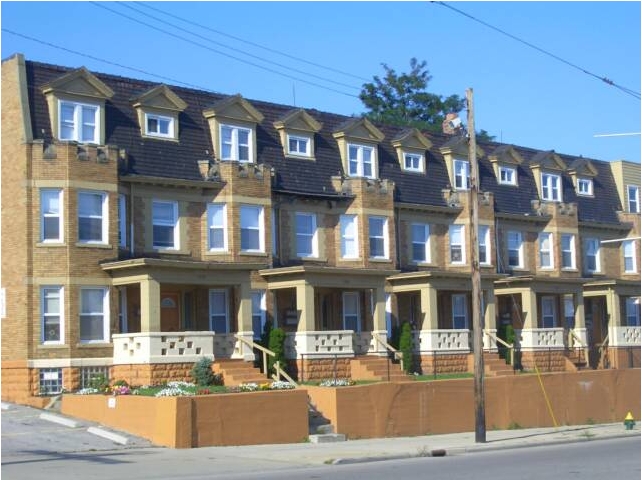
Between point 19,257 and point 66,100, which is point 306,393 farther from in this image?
point 66,100

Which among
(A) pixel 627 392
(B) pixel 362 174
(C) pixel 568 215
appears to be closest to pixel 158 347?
(B) pixel 362 174

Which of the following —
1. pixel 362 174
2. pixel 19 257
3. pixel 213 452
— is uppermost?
pixel 362 174

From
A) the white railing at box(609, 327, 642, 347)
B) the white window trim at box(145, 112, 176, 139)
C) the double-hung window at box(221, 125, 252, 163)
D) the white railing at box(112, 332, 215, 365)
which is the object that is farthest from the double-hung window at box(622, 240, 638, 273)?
the white railing at box(112, 332, 215, 365)

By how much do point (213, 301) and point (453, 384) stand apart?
840 centimetres

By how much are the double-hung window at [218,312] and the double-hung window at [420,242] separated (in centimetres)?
962

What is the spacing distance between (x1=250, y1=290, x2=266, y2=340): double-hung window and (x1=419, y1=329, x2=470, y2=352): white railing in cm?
663

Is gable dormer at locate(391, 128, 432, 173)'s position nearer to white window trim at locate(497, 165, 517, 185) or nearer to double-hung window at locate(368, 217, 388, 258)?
double-hung window at locate(368, 217, 388, 258)

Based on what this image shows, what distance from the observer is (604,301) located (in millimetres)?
50375

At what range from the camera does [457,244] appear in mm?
43438

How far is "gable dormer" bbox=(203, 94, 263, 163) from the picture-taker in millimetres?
36250

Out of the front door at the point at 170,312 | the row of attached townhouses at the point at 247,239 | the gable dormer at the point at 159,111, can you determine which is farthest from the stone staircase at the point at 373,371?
the gable dormer at the point at 159,111

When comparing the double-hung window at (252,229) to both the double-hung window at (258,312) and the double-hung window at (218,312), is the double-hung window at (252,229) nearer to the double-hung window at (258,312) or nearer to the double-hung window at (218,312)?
the double-hung window at (258,312)

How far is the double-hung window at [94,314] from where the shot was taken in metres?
31.7

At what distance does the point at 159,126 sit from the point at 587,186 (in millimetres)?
24336
